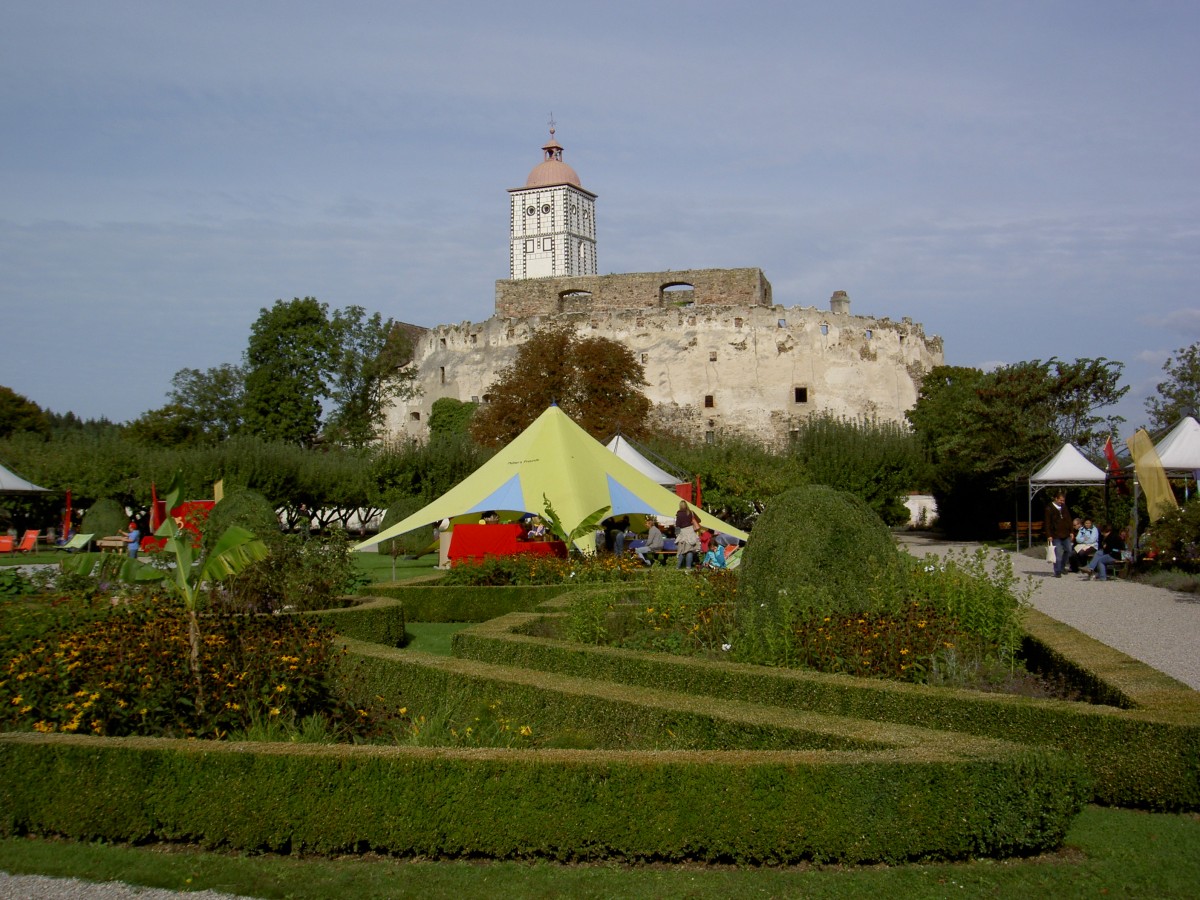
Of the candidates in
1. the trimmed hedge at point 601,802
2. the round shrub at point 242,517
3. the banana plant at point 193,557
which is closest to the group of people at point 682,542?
the round shrub at point 242,517

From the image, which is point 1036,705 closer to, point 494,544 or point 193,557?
point 193,557

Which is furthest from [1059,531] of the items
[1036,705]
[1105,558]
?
[1036,705]

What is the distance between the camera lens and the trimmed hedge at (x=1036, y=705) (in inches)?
208

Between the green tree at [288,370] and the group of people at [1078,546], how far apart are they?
32.1 meters

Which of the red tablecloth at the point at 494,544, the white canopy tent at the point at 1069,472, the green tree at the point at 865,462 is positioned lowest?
the red tablecloth at the point at 494,544

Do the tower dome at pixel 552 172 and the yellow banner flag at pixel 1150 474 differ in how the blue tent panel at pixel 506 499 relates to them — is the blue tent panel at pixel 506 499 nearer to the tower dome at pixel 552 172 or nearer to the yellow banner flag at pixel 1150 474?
the yellow banner flag at pixel 1150 474

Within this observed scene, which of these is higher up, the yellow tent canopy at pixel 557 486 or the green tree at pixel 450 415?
the green tree at pixel 450 415

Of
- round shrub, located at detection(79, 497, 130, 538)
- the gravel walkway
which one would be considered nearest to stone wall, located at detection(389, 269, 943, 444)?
round shrub, located at detection(79, 497, 130, 538)

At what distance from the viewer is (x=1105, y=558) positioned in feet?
55.0

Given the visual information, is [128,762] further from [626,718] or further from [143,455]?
[143,455]

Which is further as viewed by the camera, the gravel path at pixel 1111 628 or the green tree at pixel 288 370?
the green tree at pixel 288 370

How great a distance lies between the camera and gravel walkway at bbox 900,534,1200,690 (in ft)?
29.3

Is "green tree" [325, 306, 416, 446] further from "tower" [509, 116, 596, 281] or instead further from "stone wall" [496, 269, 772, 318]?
"tower" [509, 116, 596, 281]

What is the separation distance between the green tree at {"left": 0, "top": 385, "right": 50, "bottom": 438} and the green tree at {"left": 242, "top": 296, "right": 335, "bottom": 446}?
1223 cm
